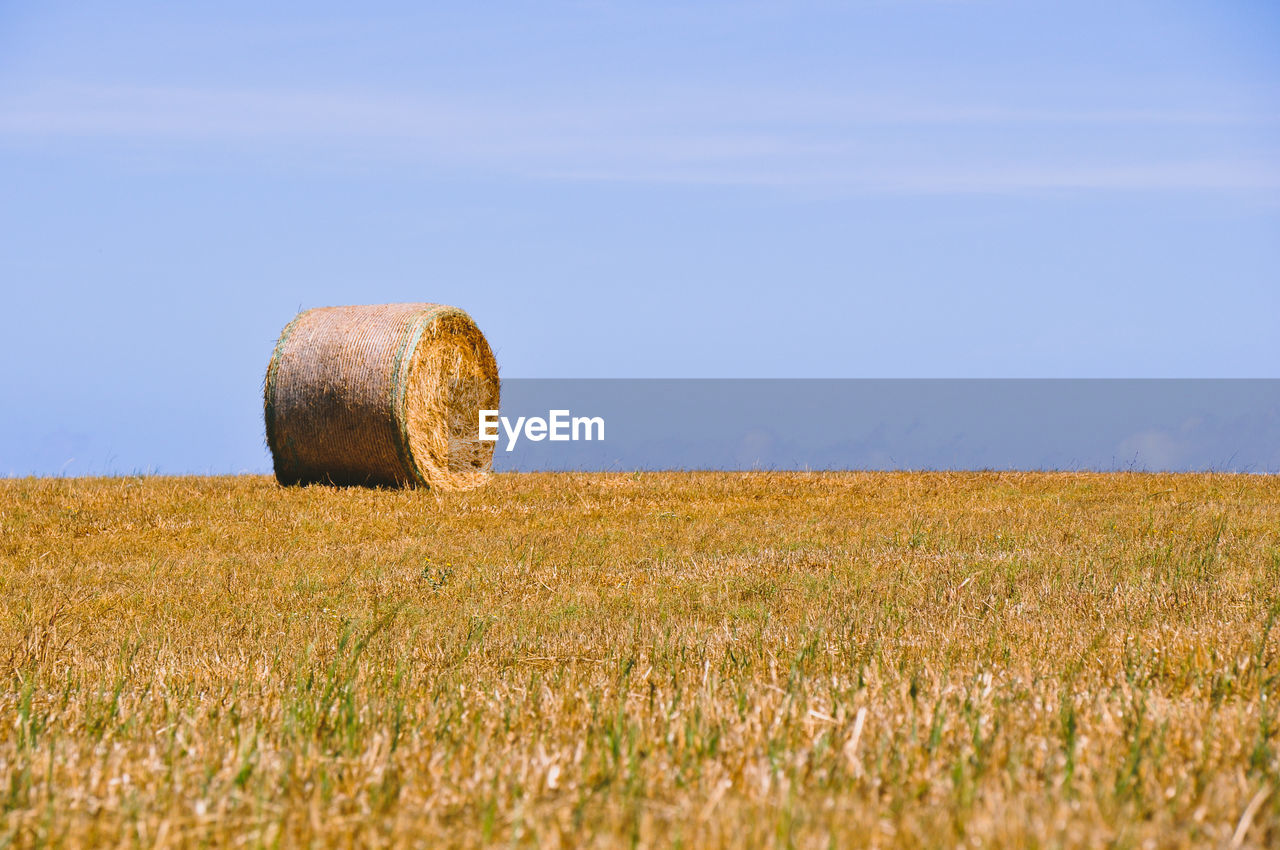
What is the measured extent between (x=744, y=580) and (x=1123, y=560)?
10.1 feet

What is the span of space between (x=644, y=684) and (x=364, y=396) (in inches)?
473

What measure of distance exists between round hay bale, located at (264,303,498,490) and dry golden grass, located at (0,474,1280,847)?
3934 millimetres

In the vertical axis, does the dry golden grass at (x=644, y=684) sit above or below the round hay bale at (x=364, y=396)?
below

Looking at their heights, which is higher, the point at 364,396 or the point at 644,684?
the point at 364,396

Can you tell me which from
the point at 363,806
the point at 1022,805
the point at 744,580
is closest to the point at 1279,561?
the point at 744,580

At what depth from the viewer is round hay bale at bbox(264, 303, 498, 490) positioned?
16.1 metres

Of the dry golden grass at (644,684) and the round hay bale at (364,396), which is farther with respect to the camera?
the round hay bale at (364,396)

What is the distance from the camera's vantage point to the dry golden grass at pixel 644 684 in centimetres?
291

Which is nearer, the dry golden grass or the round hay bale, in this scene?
the dry golden grass

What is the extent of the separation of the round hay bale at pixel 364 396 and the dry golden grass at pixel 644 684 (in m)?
3.93

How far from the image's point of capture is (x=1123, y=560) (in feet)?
30.5

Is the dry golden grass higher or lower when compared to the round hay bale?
lower

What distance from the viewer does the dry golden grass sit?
114 inches

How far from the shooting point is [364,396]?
1611 cm
